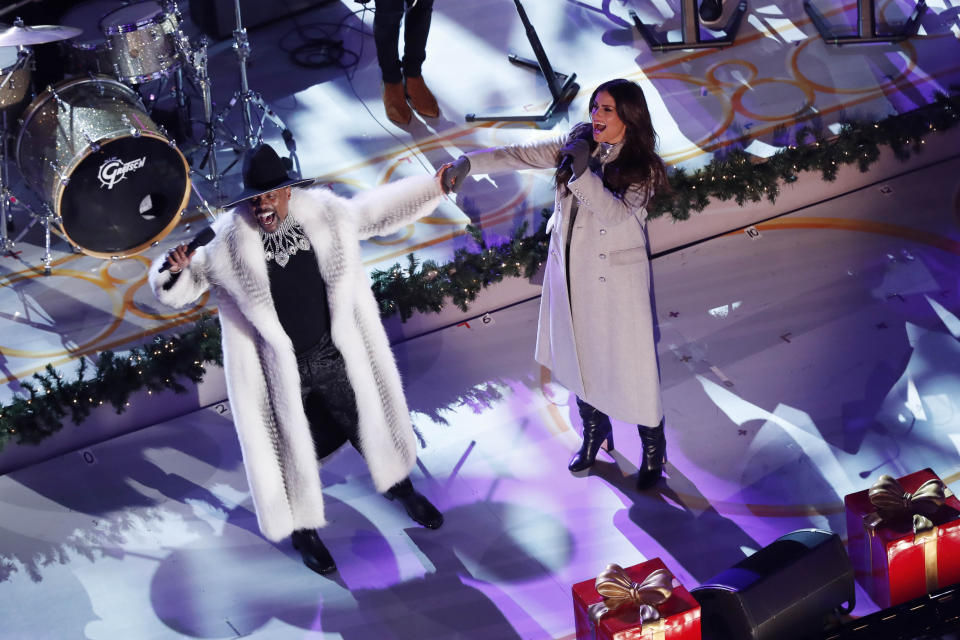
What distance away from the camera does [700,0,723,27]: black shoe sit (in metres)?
8.09

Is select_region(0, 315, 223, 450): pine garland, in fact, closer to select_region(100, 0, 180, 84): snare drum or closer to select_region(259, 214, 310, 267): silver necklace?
select_region(259, 214, 310, 267): silver necklace

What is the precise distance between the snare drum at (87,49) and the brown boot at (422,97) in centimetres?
186

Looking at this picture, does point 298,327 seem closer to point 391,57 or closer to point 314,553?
point 314,553

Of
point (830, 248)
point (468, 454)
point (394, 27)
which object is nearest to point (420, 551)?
point (468, 454)

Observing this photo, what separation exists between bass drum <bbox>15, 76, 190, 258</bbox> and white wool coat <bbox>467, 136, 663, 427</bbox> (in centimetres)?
239

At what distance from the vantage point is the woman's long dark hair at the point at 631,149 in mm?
4148

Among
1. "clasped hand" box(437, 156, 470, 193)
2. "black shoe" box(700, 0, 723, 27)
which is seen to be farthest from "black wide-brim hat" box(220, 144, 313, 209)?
"black shoe" box(700, 0, 723, 27)

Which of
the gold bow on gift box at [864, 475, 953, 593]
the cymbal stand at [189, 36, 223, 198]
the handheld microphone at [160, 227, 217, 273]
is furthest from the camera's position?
the cymbal stand at [189, 36, 223, 198]

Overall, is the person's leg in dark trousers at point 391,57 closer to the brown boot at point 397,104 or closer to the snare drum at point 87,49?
the brown boot at point 397,104

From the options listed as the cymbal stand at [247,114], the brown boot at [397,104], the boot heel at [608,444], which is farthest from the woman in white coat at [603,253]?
the brown boot at [397,104]

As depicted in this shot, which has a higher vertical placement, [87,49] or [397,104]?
[87,49]

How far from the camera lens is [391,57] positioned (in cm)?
722

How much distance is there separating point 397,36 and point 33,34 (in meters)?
2.22

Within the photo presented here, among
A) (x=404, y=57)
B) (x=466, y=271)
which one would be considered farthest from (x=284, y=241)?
(x=404, y=57)
